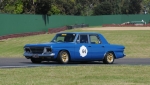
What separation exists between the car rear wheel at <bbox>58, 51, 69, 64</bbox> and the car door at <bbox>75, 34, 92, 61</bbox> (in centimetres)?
50

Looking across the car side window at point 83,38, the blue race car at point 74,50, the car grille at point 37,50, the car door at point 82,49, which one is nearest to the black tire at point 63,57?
the blue race car at point 74,50

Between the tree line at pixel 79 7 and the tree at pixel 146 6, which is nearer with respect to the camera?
the tree line at pixel 79 7

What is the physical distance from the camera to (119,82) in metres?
14.0

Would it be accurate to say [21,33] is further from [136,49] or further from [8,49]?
[136,49]

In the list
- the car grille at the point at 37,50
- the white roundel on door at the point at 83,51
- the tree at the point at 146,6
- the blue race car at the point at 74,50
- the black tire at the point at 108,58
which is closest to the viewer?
the blue race car at the point at 74,50

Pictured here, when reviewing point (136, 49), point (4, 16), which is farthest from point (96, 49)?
point (4, 16)

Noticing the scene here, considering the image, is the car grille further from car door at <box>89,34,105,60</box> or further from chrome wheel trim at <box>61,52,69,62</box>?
car door at <box>89,34,105,60</box>

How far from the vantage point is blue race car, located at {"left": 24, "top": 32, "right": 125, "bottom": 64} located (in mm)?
21578

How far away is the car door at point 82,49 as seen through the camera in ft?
72.9

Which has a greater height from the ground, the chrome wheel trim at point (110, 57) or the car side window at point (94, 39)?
the car side window at point (94, 39)

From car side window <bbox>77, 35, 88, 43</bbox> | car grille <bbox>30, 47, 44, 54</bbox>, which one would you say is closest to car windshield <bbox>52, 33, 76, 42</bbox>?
car side window <bbox>77, 35, 88, 43</bbox>

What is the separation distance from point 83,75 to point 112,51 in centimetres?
775

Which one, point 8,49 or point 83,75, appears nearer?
point 83,75

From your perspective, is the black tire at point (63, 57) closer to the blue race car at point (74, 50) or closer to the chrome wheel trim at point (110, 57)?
the blue race car at point (74, 50)
